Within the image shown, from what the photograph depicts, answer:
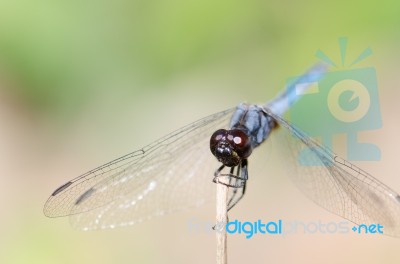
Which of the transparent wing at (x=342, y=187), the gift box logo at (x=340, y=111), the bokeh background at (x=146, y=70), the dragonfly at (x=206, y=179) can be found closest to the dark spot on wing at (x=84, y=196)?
the dragonfly at (x=206, y=179)

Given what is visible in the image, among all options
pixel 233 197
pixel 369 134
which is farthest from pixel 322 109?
pixel 233 197

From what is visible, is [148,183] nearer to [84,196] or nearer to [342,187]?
[84,196]

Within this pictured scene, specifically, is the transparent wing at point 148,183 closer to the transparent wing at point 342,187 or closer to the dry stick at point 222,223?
the transparent wing at point 342,187

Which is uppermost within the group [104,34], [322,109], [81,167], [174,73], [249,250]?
[104,34]

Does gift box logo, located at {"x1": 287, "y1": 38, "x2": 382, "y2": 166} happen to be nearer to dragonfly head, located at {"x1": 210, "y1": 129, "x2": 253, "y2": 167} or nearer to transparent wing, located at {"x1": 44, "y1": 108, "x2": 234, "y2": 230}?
transparent wing, located at {"x1": 44, "y1": 108, "x2": 234, "y2": 230}

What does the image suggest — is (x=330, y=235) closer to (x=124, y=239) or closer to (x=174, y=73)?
(x=124, y=239)

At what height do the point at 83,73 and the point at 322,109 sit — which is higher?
the point at 83,73
